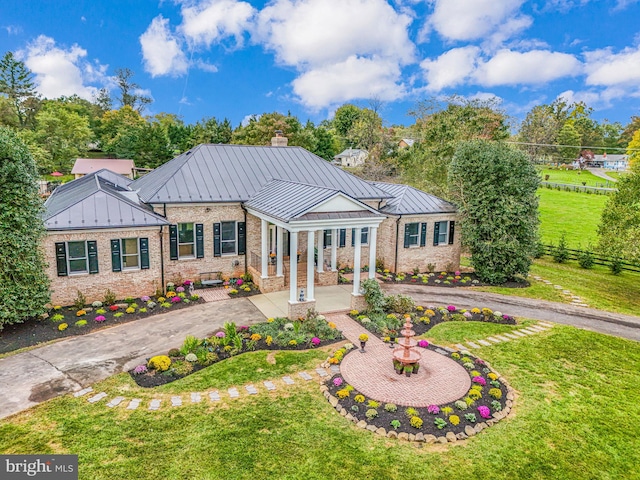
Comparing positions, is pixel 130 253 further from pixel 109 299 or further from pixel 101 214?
pixel 109 299

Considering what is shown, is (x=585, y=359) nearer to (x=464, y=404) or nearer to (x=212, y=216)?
(x=464, y=404)

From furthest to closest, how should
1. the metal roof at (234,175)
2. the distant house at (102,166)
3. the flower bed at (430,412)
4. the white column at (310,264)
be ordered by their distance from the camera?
the distant house at (102,166), the metal roof at (234,175), the white column at (310,264), the flower bed at (430,412)

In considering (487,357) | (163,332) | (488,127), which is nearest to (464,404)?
(487,357)

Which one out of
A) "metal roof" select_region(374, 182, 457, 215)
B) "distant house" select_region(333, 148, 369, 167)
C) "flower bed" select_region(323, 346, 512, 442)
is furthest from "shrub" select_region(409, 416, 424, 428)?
"distant house" select_region(333, 148, 369, 167)

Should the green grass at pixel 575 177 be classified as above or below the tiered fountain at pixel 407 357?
above

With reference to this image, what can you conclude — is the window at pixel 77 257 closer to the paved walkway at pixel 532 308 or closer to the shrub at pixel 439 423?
the paved walkway at pixel 532 308

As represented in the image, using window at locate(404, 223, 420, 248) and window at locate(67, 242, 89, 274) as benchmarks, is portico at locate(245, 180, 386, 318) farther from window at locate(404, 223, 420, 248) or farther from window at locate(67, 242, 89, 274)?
window at locate(67, 242, 89, 274)

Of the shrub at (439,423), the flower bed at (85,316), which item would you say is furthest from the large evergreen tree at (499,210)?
the flower bed at (85,316)
